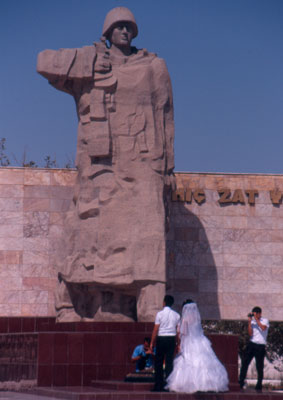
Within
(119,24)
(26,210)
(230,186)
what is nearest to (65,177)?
(26,210)

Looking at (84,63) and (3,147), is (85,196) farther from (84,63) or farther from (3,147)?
(3,147)

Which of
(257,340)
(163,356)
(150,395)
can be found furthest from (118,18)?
(150,395)

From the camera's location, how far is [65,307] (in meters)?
18.7

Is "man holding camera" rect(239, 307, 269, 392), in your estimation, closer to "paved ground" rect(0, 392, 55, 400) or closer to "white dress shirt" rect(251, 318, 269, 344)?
"white dress shirt" rect(251, 318, 269, 344)

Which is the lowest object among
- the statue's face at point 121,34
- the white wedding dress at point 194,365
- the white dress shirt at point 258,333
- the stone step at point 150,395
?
the stone step at point 150,395

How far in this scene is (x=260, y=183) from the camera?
79.6ft

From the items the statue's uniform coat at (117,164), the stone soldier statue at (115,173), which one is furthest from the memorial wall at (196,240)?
the statue's uniform coat at (117,164)

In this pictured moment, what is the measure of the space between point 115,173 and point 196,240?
19.2 ft

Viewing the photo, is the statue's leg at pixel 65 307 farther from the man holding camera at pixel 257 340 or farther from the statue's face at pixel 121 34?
the statue's face at pixel 121 34

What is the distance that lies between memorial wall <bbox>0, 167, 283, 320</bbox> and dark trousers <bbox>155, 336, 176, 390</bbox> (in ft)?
31.7

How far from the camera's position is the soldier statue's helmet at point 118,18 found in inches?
743

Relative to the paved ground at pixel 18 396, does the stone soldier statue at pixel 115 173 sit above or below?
above

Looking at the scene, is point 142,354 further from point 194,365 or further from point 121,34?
point 121,34

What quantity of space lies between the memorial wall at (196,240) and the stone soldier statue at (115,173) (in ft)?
14.6
